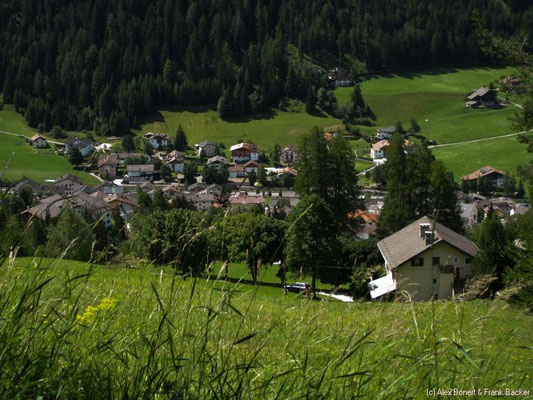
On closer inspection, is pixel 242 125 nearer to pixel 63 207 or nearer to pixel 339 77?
pixel 339 77

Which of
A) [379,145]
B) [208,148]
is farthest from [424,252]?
[208,148]

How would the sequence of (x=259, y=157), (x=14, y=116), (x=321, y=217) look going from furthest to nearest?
(x=14, y=116) → (x=259, y=157) → (x=321, y=217)

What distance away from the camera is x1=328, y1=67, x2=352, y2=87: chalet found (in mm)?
126312

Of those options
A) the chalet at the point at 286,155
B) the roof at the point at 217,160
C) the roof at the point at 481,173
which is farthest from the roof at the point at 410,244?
the roof at the point at 217,160

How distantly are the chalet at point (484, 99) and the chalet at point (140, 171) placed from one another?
58136 mm

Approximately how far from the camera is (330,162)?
32312 millimetres

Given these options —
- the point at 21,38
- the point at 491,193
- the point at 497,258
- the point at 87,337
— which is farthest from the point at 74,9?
the point at 87,337

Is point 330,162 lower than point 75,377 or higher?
lower

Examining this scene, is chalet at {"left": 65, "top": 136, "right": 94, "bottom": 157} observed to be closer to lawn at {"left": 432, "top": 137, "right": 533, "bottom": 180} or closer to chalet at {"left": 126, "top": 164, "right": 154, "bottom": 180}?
chalet at {"left": 126, "top": 164, "right": 154, "bottom": 180}

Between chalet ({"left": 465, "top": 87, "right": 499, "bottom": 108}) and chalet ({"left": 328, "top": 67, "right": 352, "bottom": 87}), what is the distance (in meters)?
25.7

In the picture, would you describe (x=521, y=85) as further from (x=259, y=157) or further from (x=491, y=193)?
(x=259, y=157)

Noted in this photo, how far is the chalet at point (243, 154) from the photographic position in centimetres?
9144

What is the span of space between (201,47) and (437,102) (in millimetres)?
51193

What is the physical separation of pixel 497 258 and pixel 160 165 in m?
68.2
